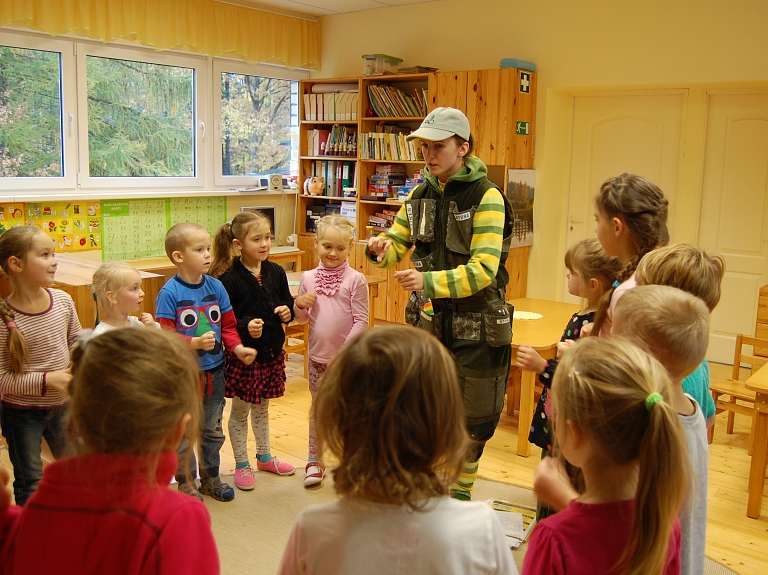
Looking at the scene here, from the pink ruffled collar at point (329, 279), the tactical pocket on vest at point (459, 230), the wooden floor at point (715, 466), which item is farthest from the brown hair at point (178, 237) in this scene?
the wooden floor at point (715, 466)

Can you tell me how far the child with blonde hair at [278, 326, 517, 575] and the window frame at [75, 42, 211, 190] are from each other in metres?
4.92

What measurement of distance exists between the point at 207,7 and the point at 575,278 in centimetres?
456

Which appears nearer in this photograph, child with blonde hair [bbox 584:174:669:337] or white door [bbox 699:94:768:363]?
child with blonde hair [bbox 584:174:669:337]

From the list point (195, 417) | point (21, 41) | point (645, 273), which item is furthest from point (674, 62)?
point (195, 417)

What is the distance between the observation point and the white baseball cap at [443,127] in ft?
8.11

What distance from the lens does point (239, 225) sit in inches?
118

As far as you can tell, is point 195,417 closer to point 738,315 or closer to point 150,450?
point 150,450

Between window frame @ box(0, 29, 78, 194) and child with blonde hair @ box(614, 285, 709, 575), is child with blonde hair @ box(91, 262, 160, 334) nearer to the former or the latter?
child with blonde hair @ box(614, 285, 709, 575)

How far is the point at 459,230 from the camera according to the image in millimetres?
2533

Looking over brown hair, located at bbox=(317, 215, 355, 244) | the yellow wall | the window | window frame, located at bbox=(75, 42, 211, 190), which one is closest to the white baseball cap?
brown hair, located at bbox=(317, 215, 355, 244)

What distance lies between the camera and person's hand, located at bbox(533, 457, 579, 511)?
1203 mm

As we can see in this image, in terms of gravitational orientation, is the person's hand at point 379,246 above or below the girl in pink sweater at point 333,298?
above

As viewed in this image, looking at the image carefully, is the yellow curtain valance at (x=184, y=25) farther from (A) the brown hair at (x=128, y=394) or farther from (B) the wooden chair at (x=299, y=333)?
(A) the brown hair at (x=128, y=394)

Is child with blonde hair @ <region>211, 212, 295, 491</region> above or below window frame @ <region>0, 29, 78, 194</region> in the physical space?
below
